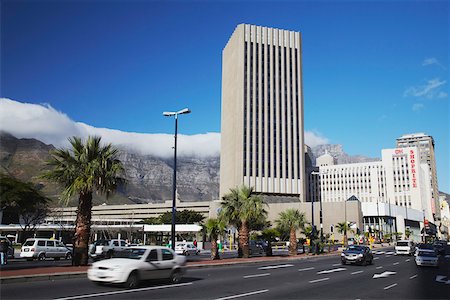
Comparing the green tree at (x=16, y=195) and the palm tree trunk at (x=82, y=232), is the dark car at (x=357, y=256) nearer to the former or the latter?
the palm tree trunk at (x=82, y=232)

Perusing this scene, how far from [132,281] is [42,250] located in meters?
20.6

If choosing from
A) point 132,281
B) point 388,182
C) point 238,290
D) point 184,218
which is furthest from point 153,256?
point 388,182

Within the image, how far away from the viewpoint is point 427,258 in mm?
29672

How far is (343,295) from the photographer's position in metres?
14.4

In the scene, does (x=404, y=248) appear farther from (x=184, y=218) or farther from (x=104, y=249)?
(x=184, y=218)

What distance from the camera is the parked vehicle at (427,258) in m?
29.4

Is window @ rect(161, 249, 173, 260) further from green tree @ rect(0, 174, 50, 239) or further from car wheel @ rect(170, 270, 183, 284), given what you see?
green tree @ rect(0, 174, 50, 239)

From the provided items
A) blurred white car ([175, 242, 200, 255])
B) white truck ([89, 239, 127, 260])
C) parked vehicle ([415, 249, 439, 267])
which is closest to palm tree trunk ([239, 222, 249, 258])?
white truck ([89, 239, 127, 260])

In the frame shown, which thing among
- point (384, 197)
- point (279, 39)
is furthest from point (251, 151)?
point (384, 197)

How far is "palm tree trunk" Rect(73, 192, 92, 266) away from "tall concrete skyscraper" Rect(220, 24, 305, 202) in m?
108

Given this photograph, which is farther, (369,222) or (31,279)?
(369,222)

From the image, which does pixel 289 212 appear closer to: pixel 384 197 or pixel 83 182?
pixel 83 182

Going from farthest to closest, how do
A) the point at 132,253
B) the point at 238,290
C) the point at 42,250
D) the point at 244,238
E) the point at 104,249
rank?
the point at 244,238
the point at 104,249
the point at 42,250
the point at 132,253
the point at 238,290

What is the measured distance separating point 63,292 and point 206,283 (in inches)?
234
